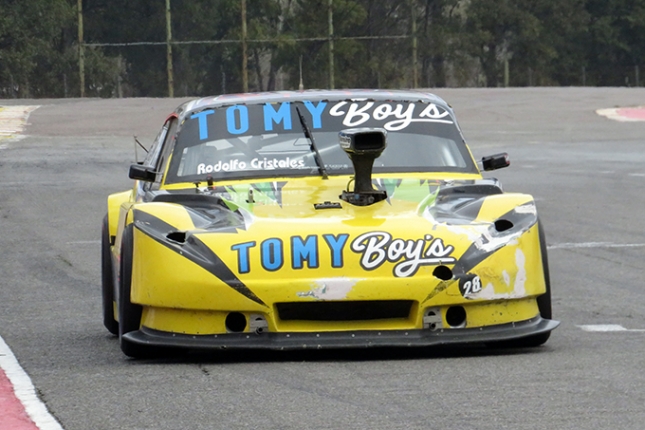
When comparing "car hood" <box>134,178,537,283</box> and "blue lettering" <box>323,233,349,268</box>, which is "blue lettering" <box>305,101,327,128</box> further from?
"blue lettering" <box>323,233,349,268</box>

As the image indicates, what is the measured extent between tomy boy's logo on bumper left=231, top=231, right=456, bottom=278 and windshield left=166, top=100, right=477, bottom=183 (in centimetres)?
130

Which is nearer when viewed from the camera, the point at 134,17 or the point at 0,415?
the point at 0,415

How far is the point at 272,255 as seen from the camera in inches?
239

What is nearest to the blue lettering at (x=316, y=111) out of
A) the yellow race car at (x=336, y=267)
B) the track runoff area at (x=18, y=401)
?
the yellow race car at (x=336, y=267)

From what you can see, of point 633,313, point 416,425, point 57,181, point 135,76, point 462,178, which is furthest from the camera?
point 135,76

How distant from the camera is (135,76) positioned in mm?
57531

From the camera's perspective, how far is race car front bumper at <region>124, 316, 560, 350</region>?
6023 millimetres

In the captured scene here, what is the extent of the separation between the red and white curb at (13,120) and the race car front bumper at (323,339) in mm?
25238

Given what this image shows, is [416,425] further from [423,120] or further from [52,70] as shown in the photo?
[52,70]

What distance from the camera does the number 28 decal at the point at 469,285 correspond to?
20.0 ft

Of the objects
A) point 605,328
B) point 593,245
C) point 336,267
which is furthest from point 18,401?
point 593,245

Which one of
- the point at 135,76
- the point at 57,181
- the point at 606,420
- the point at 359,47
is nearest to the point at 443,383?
the point at 606,420

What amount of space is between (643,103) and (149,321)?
3615 centimetres

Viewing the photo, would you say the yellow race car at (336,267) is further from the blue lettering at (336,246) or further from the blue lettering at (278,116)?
the blue lettering at (278,116)
